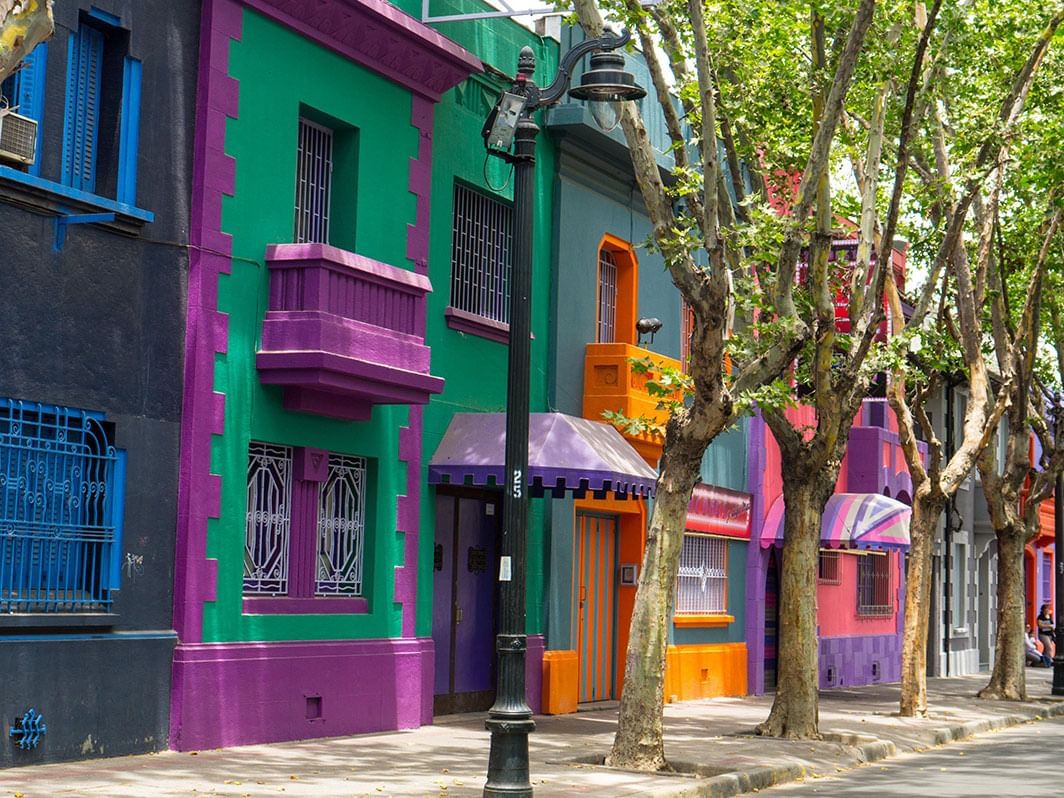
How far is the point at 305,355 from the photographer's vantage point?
48.8ft

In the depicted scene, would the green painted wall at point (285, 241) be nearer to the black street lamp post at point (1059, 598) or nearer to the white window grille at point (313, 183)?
the white window grille at point (313, 183)

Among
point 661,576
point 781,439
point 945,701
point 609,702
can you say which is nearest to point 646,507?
point 609,702

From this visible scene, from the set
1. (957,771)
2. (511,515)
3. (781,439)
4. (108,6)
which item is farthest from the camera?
(781,439)

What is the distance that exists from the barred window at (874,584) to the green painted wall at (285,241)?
16709mm

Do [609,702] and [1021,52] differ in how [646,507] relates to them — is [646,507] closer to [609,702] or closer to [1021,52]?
[609,702]

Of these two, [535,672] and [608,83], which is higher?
[608,83]

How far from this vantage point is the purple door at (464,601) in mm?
18531

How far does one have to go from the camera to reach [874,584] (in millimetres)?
32625

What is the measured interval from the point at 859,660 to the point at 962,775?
50.8 ft

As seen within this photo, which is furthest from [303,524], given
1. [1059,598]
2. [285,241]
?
[1059,598]

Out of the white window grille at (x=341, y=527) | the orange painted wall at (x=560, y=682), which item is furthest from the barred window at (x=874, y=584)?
the white window grille at (x=341, y=527)

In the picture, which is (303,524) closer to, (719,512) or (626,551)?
(626,551)

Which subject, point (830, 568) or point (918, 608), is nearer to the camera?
point (918, 608)

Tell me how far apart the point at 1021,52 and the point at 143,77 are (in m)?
11.5
